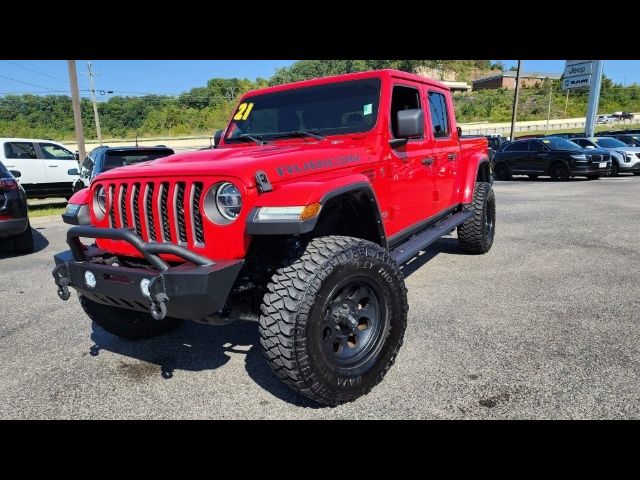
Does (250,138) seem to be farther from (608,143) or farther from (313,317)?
(608,143)

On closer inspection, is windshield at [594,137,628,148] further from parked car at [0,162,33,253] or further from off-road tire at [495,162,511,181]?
parked car at [0,162,33,253]

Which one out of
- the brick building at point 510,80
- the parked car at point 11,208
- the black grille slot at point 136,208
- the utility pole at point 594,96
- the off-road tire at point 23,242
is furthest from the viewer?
the brick building at point 510,80

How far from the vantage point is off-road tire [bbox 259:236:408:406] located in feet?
7.38

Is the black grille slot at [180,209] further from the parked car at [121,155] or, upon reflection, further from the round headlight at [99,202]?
the parked car at [121,155]

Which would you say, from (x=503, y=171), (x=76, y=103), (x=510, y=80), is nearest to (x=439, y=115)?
(x=503, y=171)

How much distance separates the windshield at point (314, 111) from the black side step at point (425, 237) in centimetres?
99

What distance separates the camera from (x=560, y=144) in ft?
51.1

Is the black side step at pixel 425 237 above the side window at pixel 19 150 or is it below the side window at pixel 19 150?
below

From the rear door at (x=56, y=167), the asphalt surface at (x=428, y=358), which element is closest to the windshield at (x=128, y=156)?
the asphalt surface at (x=428, y=358)

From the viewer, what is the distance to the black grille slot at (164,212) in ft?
8.34

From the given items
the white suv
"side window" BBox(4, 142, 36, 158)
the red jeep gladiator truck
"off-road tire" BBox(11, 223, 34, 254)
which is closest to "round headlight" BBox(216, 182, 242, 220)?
the red jeep gladiator truck

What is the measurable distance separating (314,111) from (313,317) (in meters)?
1.99
